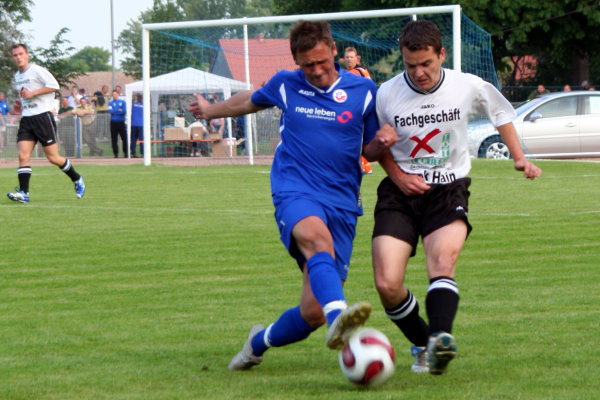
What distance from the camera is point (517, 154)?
534 centimetres

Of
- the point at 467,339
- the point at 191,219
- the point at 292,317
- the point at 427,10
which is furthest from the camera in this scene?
the point at 427,10

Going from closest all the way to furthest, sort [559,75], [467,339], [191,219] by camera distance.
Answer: [467,339], [191,219], [559,75]

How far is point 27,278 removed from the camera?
8219 mm

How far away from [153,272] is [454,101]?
3860mm

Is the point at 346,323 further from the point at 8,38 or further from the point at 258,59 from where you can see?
the point at 8,38

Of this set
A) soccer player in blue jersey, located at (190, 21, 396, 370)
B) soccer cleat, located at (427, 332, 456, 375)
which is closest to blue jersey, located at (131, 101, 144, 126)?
soccer player in blue jersey, located at (190, 21, 396, 370)

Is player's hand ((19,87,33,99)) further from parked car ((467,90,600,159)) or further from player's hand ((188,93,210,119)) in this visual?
parked car ((467,90,600,159))

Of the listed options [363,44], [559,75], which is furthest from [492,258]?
[559,75]

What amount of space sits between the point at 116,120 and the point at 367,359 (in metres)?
27.3

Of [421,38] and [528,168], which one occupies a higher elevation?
[421,38]

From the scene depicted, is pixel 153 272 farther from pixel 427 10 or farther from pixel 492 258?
pixel 427 10

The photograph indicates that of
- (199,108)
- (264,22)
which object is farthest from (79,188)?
(199,108)

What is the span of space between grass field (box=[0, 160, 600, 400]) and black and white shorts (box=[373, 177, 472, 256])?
27.7 inches

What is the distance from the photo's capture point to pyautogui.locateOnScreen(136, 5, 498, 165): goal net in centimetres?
2312
